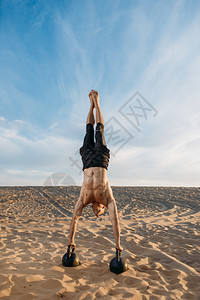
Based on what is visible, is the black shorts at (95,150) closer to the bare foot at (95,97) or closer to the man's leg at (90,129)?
the man's leg at (90,129)

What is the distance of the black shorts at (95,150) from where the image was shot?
432cm

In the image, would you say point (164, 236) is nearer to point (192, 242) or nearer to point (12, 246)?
point (192, 242)

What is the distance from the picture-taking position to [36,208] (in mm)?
14242

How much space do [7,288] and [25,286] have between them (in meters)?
0.28

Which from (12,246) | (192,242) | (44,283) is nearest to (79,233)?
(12,246)

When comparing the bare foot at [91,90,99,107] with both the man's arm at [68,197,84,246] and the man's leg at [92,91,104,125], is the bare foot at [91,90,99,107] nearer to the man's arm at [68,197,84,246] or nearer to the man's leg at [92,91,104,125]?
the man's leg at [92,91,104,125]

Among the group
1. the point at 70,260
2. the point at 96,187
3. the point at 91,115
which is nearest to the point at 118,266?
the point at 70,260

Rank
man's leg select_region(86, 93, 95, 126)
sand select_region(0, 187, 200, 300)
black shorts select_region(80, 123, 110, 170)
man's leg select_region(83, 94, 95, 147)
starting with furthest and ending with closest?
man's leg select_region(86, 93, 95, 126) → man's leg select_region(83, 94, 95, 147) → black shorts select_region(80, 123, 110, 170) → sand select_region(0, 187, 200, 300)

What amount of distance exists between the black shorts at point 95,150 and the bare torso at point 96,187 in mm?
137

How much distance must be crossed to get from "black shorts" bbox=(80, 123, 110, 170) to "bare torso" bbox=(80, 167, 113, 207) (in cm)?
14

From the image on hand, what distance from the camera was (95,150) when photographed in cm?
440

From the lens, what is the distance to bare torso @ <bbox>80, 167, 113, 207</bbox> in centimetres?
420

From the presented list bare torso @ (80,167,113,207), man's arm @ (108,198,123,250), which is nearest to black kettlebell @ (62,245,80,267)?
man's arm @ (108,198,123,250)

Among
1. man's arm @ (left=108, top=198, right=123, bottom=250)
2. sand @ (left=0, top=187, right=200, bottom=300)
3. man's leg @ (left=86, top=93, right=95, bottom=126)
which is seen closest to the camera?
sand @ (left=0, top=187, right=200, bottom=300)
